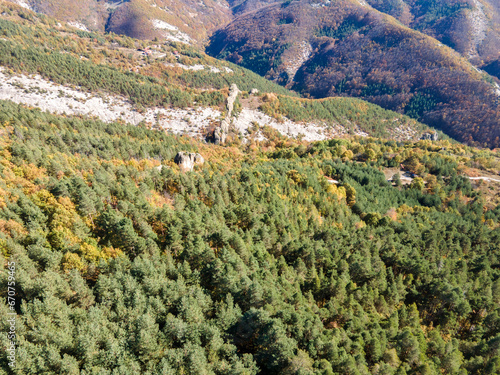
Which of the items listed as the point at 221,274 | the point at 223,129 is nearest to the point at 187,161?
the point at 221,274

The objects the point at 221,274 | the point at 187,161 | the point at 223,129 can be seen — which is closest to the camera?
the point at 221,274

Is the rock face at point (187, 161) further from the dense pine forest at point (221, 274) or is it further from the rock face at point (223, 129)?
the rock face at point (223, 129)

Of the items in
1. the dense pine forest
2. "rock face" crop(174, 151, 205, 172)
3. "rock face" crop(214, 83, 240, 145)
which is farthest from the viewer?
"rock face" crop(214, 83, 240, 145)

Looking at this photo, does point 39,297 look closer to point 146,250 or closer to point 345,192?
point 146,250

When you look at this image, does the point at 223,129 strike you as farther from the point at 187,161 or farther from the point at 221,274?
A: the point at 221,274

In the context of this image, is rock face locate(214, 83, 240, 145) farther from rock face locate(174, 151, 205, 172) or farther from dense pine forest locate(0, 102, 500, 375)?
dense pine forest locate(0, 102, 500, 375)

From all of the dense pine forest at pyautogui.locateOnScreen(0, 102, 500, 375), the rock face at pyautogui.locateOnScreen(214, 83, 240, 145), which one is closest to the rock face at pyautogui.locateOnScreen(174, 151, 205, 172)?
the dense pine forest at pyautogui.locateOnScreen(0, 102, 500, 375)
